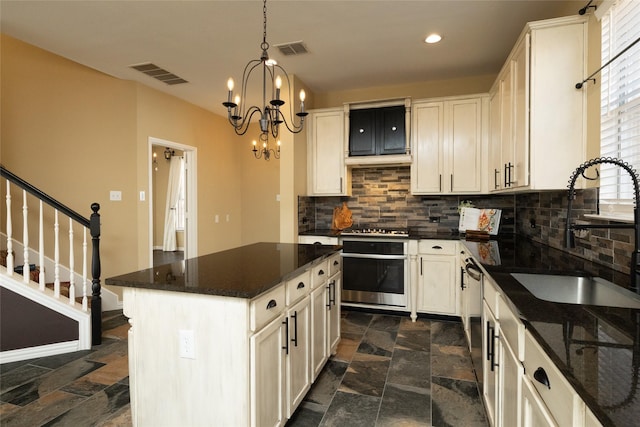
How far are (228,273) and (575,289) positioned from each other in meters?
1.73

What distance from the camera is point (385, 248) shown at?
361 centimetres

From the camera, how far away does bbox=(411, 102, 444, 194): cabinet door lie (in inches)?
148

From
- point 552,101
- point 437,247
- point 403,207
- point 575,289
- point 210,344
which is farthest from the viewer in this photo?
point 403,207

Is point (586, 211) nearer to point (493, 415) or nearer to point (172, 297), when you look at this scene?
point (493, 415)

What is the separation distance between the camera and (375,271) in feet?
12.0

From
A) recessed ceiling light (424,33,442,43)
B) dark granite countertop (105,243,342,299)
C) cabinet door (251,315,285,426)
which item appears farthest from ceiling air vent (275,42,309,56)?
cabinet door (251,315,285,426)

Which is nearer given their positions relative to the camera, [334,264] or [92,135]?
[334,264]

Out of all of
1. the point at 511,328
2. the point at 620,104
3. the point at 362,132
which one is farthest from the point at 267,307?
the point at 362,132

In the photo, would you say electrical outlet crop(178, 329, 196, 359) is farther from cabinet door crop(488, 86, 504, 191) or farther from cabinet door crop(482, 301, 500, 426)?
cabinet door crop(488, 86, 504, 191)

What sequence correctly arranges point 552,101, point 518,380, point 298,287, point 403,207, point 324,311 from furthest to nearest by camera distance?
point 403,207, point 324,311, point 552,101, point 298,287, point 518,380

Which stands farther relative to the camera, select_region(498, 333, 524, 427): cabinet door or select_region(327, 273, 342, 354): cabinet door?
select_region(327, 273, 342, 354): cabinet door

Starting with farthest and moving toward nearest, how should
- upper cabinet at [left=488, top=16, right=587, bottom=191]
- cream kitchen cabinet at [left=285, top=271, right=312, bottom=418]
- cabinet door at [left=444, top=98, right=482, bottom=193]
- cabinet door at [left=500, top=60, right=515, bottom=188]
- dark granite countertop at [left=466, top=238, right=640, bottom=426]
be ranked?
cabinet door at [left=444, top=98, right=482, bottom=193]
cabinet door at [left=500, top=60, right=515, bottom=188]
upper cabinet at [left=488, top=16, right=587, bottom=191]
cream kitchen cabinet at [left=285, top=271, right=312, bottom=418]
dark granite countertop at [left=466, top=238, right=640, bottom=426]

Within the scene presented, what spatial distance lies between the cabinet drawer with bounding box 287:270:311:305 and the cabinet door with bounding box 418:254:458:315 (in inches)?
73.8

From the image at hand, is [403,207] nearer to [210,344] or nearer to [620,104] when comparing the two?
[620,104]
